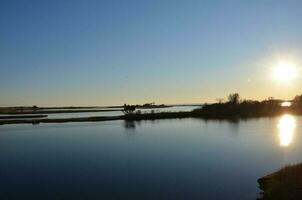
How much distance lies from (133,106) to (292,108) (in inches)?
1828

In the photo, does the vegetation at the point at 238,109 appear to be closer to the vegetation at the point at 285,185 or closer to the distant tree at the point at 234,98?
the distant tree at the point at 234,98

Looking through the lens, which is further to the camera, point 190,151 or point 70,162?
point 190,151

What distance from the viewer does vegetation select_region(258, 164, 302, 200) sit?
21839mm

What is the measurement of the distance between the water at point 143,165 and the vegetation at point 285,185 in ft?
4.84

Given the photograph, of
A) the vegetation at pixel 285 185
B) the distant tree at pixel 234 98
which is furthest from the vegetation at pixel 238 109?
the vegetation at pixel 285 185

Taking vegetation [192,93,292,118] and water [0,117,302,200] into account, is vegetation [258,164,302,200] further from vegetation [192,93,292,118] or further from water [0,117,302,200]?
vegetation [192,93,292,118]

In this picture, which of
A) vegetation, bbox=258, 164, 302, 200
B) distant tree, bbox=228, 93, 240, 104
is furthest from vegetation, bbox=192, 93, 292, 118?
vegetation, bbox=258, 164, 302, 200

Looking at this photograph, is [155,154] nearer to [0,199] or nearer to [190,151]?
[190,151]

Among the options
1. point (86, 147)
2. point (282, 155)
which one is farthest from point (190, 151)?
point (86, 147)

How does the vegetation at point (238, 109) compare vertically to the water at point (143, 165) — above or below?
above

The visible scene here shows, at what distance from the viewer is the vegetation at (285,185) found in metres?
21.8

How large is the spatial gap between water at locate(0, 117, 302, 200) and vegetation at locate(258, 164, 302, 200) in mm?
1475

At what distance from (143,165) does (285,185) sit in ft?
52.4

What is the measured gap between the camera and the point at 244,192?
87.7ft
